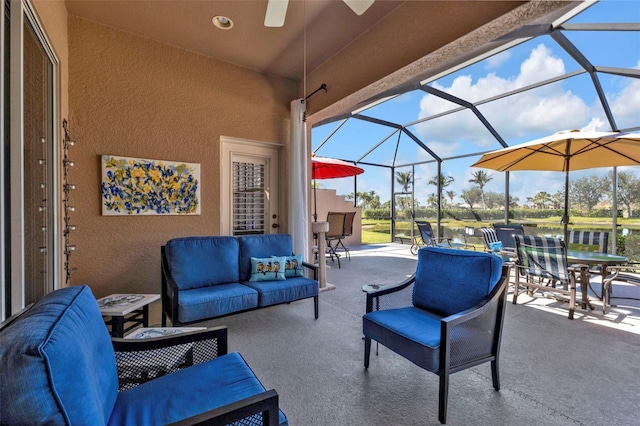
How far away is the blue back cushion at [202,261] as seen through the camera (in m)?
3.01

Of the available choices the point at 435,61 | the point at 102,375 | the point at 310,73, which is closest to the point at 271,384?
the point at 102,375

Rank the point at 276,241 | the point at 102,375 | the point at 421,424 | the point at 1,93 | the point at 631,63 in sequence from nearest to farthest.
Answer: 1. the point at 102,375
2. the point at 1,93
3. the point at 421,424
4. the point at 276,241
5. the point at 631,63

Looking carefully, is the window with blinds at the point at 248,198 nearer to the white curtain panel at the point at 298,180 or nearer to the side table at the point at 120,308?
the white curtain panel at the point at 298,180

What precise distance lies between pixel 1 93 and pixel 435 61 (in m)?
3.28

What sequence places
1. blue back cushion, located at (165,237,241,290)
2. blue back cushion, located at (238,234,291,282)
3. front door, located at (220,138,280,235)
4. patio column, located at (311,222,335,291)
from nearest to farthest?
blue back cushion, located at (165,237,241,290)
blue back cushion, located at (238,234,291,282)
front door, located at (220,138,280,235)
patio column, located at (311,222,335,291)

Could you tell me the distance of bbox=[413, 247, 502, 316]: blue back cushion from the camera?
6.63 ft

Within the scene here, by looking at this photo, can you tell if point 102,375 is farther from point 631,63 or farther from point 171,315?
point 631,63

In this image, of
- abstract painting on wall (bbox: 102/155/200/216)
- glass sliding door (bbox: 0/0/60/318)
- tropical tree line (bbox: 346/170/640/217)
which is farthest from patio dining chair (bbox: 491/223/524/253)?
glass sliding door (bbox: 0/0/60/318)

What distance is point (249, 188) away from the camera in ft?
14.5

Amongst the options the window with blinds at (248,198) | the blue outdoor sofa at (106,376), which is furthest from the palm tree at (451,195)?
the blue outdoor sofa at (106,376)

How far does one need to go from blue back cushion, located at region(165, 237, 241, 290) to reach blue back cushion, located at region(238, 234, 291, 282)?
0.10 m

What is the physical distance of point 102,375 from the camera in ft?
3.70

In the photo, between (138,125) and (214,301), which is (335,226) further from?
(138,125)

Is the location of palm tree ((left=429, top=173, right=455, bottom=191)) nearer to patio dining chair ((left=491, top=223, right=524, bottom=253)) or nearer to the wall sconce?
patio dining chair ((left=491, top=223, right=524, bottom=253))
